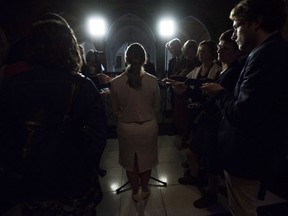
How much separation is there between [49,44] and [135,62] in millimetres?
1168

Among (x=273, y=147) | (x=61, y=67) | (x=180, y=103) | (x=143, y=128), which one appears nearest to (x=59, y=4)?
(x=180, y=103)

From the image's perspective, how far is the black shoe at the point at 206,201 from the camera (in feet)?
8.30

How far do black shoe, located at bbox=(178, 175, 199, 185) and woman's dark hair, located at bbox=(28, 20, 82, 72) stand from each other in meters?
2.45

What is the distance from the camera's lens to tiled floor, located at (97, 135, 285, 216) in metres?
2.48

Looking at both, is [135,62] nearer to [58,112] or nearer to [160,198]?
[58,112]

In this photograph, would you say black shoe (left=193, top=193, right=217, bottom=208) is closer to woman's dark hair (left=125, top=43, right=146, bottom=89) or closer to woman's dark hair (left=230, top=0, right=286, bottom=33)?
woman's dark hair (left=125, top=43, right=146, bottom=89)

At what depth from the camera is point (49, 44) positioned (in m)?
1.17

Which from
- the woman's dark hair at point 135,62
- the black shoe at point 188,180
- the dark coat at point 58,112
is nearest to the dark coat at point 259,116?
the dark coat at point 58,112

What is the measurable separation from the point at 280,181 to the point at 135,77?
248 centimetres

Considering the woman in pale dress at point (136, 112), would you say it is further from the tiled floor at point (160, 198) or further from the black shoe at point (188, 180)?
the black shoe at point (188, 180)

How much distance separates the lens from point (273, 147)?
4.47ft

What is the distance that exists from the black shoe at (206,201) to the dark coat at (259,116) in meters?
1.25

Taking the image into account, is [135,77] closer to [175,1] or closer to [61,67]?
[61,67]

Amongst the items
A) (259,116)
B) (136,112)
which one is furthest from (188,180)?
(259,116)
